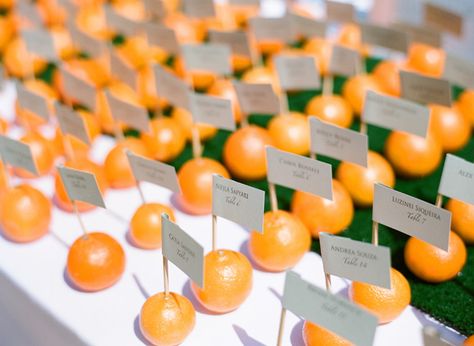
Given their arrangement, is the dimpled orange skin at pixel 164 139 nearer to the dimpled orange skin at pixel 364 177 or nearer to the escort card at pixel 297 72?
the escort card at pixel 297 72

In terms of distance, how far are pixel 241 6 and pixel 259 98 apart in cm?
97

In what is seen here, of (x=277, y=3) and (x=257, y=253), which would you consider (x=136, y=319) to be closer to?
(x=257, y=253)

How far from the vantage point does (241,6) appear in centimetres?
251

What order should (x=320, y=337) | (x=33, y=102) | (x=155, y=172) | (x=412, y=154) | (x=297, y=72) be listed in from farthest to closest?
(x=297, y=72)
(x=33, y=102)
(x=412, y=154)
(x=155, y=172)
(x=320, y=337)

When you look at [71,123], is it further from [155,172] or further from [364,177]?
[364,177]

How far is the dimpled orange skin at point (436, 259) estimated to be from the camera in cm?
128

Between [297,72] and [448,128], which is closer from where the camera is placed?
[448,128]

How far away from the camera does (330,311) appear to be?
3.12 feet

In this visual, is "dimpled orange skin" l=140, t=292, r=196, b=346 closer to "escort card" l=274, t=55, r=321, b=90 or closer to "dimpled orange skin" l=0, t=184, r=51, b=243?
"dimpled orange skin" l=0, t=184, r=51, b=243

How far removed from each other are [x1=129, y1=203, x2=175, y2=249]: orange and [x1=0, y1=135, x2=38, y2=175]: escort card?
0.32m

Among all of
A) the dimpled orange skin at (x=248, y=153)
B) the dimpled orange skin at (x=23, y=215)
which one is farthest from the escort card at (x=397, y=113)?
the dimpled orange skin at (x=23, y=215)

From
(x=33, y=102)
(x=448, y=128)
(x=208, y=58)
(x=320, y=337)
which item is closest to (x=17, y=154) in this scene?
(x=33, y=102)

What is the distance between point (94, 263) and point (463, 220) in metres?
0.92

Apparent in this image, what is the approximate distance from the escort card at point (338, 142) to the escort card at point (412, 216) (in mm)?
213
